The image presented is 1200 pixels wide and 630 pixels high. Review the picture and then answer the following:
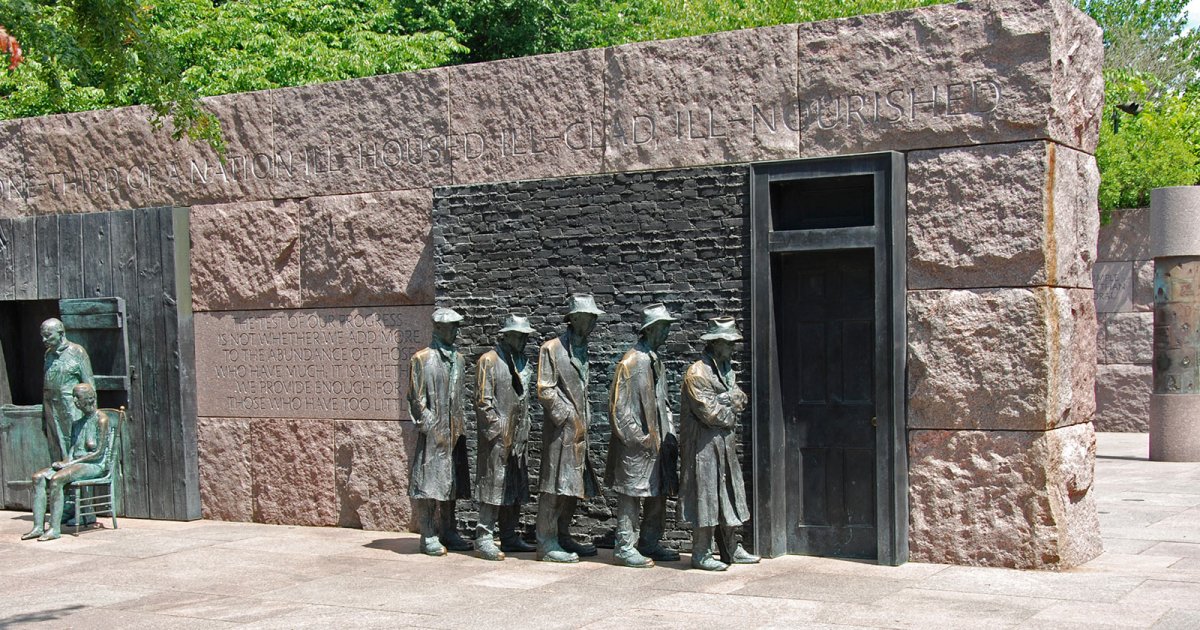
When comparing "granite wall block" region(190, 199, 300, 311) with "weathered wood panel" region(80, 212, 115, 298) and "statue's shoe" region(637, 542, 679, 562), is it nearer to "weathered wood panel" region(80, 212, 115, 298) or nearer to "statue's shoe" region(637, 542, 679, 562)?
"weathered wood panel" region(80, 212, 115, 298)

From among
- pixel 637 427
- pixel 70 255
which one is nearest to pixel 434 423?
pixel 637 427

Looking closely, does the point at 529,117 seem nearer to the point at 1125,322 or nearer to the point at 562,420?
the point at 562,420

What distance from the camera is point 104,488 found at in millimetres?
11578

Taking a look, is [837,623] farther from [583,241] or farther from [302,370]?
[302,370]

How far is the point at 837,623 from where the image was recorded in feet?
23.2

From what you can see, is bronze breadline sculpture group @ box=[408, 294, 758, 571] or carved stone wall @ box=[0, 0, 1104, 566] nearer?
carved stone wall @ box=[0, 0, 1104, 566]

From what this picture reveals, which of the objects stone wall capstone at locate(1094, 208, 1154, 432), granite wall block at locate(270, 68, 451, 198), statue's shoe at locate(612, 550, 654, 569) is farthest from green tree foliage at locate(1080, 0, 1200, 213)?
statue's shoe at locate(612, 550, 654, 569)

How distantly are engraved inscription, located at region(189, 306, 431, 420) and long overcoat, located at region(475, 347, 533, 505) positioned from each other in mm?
1410

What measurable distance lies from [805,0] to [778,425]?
15.7m

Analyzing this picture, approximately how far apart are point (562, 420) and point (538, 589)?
1289mm

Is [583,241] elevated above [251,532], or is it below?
above

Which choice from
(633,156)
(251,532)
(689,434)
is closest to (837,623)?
(689,434)

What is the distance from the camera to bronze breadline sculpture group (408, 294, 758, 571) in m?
8.73

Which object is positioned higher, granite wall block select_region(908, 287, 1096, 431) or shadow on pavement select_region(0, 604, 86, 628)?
granite wall block select_region(908, 287, 1096, 431)
